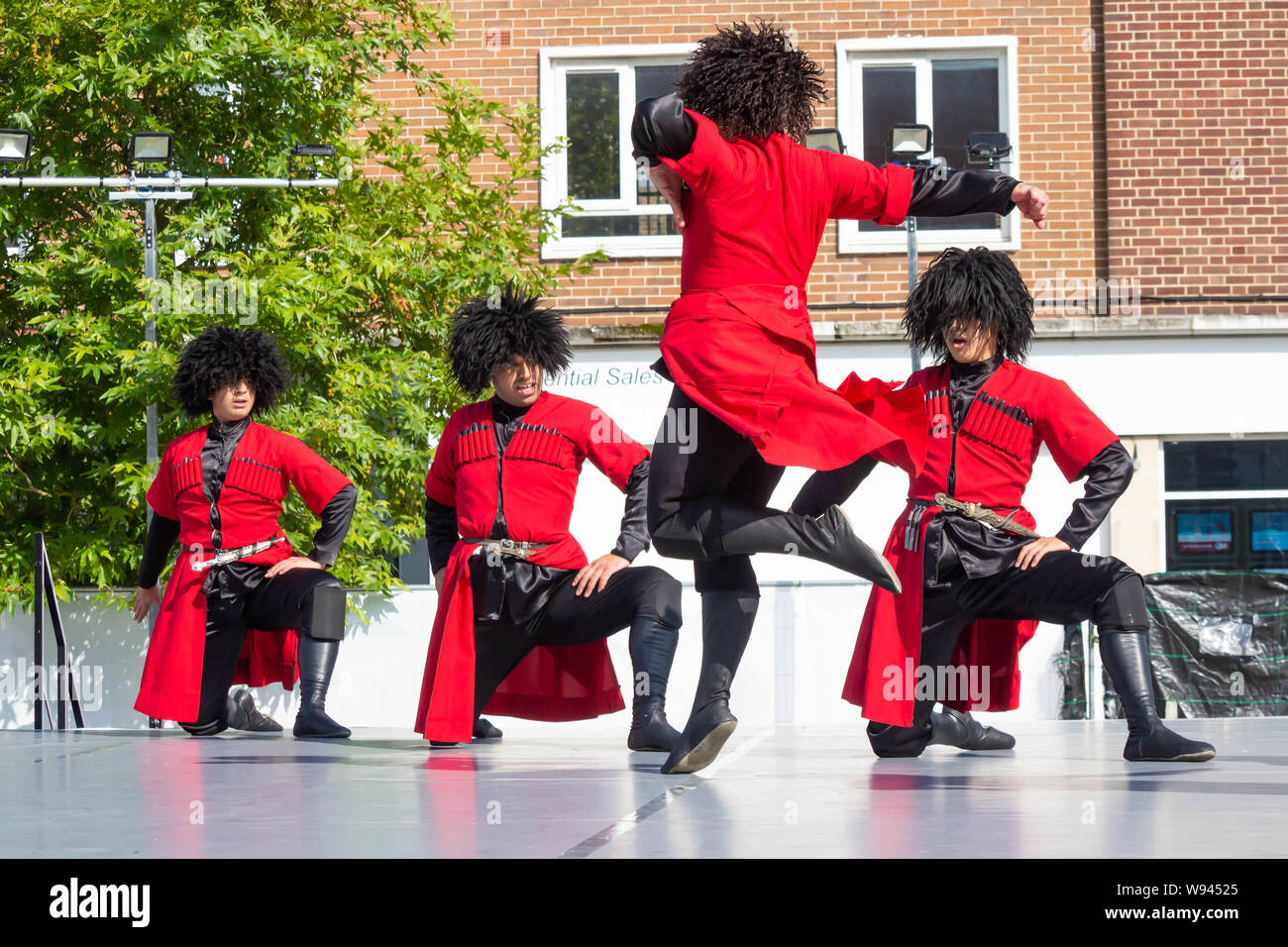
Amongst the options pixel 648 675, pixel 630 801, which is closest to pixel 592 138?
pixel 648 675

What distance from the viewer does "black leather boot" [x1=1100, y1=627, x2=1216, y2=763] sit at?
17.7 feet

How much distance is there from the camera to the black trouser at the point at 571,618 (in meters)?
6.39

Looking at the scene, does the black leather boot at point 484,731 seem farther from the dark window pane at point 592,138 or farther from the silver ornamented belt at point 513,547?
the dark window pane at point 592,138

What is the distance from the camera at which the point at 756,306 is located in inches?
183

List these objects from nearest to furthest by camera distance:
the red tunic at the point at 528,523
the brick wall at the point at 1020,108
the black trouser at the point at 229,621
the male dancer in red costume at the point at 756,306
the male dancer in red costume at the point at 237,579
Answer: the male dancer in red costume at the point at 756,306 < the red tunic at the point at 528,523 < the male dancer in red costume at the point at 237,579 < the black trouser at the point at 229,621 < the brick wall at the point at 1020,108

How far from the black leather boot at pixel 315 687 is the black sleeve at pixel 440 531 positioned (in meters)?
0.65

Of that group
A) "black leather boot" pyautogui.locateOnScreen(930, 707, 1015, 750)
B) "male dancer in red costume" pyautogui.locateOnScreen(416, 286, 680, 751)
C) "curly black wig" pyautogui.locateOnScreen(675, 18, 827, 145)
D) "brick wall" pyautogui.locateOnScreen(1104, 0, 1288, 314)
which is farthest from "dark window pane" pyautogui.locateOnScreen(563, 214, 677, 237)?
"curly black wig" pyautogui.locateOnScreen(675, 18, 827, 145)

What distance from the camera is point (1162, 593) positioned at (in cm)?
1187

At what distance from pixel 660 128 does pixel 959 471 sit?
2019 millimetres

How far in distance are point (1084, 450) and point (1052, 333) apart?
9.22 meters

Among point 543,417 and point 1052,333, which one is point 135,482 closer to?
point 543,417

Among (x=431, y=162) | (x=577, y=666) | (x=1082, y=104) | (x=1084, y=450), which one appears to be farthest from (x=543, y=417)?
(x=1082, y=104)

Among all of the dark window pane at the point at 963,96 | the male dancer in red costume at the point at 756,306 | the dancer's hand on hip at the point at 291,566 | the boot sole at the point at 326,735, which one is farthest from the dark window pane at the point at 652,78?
the male dancer in red costume at the point at 756,306

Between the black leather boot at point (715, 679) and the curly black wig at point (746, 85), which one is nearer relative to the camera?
the curly black wig at point (746, 85)
